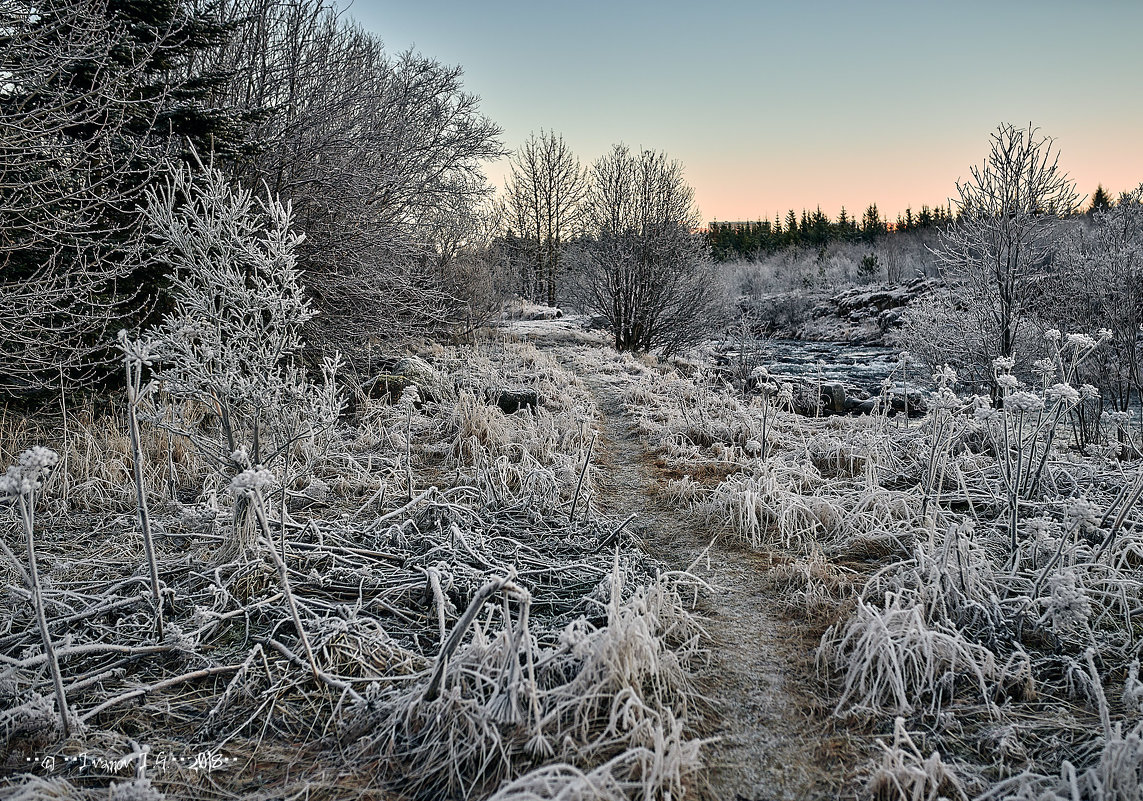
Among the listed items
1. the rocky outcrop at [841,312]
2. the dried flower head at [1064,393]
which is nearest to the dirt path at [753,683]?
the dried flower head at [1064,393]

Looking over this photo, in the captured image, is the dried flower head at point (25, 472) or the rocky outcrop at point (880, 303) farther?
the rocky outcrop at point (880, 303)

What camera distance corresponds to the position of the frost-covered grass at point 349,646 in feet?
6.53

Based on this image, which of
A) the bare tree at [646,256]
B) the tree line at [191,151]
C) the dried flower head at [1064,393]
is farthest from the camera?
the bare tree at [646,256]

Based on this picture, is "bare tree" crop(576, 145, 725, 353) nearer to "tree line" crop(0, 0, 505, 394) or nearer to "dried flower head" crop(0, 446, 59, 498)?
"tree line" crop(0, 0, 505, 394)

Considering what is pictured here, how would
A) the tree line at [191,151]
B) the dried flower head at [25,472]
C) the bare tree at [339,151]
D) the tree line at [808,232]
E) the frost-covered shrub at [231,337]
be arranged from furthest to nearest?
the tree line at [808,232] < the bare tree at [339,151] < the tree line at [191,151] < the frost-covered shrub at [231,337] < the dried flower head at [25,472]

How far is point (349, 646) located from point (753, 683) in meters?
1.68

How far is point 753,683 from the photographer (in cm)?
250

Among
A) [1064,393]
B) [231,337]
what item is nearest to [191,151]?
[231,337]

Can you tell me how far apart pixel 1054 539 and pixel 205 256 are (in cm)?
486

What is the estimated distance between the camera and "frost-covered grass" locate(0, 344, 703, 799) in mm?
1990

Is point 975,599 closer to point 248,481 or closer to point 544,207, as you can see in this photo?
point 248,481

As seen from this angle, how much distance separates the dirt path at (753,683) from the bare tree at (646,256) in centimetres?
990

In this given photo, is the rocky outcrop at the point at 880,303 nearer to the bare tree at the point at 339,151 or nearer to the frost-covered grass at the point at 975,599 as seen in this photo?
the bare tree at the point at 339,151

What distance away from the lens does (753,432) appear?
600 centimetres
